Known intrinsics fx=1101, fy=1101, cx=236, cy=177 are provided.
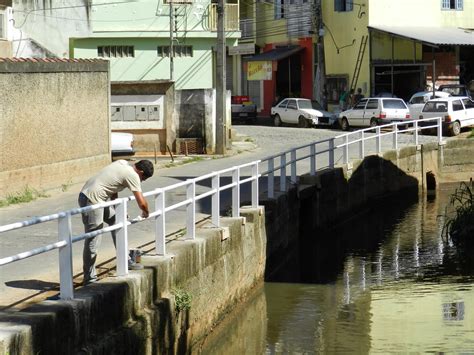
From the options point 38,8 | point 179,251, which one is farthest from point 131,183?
point 38,8

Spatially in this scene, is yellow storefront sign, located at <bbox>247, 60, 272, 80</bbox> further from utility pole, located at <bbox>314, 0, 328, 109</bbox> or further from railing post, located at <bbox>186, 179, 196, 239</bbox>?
railing post, located at <bbox>186, 179, 196, 239</bbox>

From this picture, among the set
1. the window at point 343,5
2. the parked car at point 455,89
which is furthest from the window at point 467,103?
the window at point 343,5

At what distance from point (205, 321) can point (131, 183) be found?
3.20 m

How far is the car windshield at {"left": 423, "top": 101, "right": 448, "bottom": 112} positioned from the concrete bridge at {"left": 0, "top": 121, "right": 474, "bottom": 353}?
40.5 feet

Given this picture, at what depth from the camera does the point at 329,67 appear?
176 ft

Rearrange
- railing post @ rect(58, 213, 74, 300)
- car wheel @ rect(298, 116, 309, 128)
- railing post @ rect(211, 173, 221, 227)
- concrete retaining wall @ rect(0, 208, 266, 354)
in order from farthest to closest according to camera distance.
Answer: car wheel @ rect(298, 116, 309, 128)
railing post @ rect(211, 173, 221, 227)
railing post @ rect(58, 213, 74, 300)
concrete retaining wall @ rect(0, 208, 266, 354)

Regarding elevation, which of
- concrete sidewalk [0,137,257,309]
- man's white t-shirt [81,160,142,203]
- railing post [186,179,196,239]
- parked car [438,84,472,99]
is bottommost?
concrete sidewalk [0,137,257,309]

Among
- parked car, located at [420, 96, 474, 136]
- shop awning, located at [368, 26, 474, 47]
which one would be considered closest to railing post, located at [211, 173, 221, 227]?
parked car, located at [420, 96, 474, 136]

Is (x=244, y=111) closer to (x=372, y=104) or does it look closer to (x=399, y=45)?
(x=399, y=45)

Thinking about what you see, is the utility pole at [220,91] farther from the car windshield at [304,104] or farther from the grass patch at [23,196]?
the car windshield at [304,104]

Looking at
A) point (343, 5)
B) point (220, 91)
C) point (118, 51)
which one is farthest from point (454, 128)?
point (118, 51)

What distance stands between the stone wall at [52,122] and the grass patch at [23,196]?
124 millimetres

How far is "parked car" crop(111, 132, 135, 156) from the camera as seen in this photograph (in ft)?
96.6

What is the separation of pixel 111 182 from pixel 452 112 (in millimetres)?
29670
